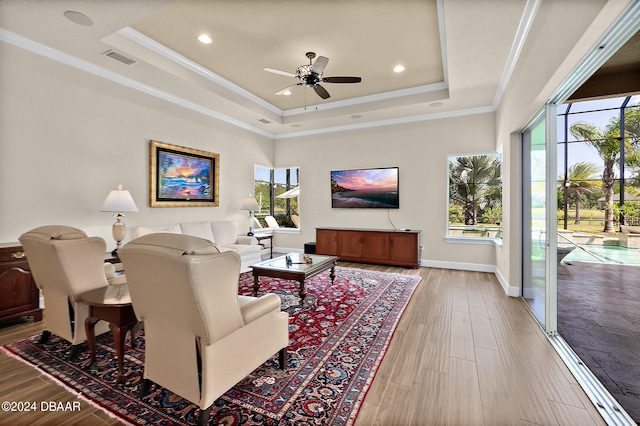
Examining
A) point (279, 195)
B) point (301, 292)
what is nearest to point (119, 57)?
point (301, 292)

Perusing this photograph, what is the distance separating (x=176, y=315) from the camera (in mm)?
1568

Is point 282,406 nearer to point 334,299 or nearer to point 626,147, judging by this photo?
point 334,299

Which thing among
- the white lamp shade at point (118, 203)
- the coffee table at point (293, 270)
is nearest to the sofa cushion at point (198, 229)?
the white lamp shade at point (118, 203)

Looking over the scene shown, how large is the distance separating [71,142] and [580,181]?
632 cm

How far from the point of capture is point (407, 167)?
604 cm

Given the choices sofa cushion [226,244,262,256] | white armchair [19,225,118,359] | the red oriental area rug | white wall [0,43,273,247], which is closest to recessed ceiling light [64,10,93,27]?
white wall [0,43,273,247]

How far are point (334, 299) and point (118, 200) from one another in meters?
3.18

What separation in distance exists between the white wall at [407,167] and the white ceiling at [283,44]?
0.49 metres

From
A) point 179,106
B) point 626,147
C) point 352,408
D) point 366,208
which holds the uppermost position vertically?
point 179,106

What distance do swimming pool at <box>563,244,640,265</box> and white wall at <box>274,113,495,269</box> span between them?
166cm

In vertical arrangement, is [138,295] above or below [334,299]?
above

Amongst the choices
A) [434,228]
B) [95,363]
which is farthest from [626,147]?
[95,363]

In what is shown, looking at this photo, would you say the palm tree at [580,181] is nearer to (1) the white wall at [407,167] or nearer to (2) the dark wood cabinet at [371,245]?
(1) the white wall at [407,167]

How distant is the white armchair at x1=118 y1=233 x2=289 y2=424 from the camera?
4.79ft
